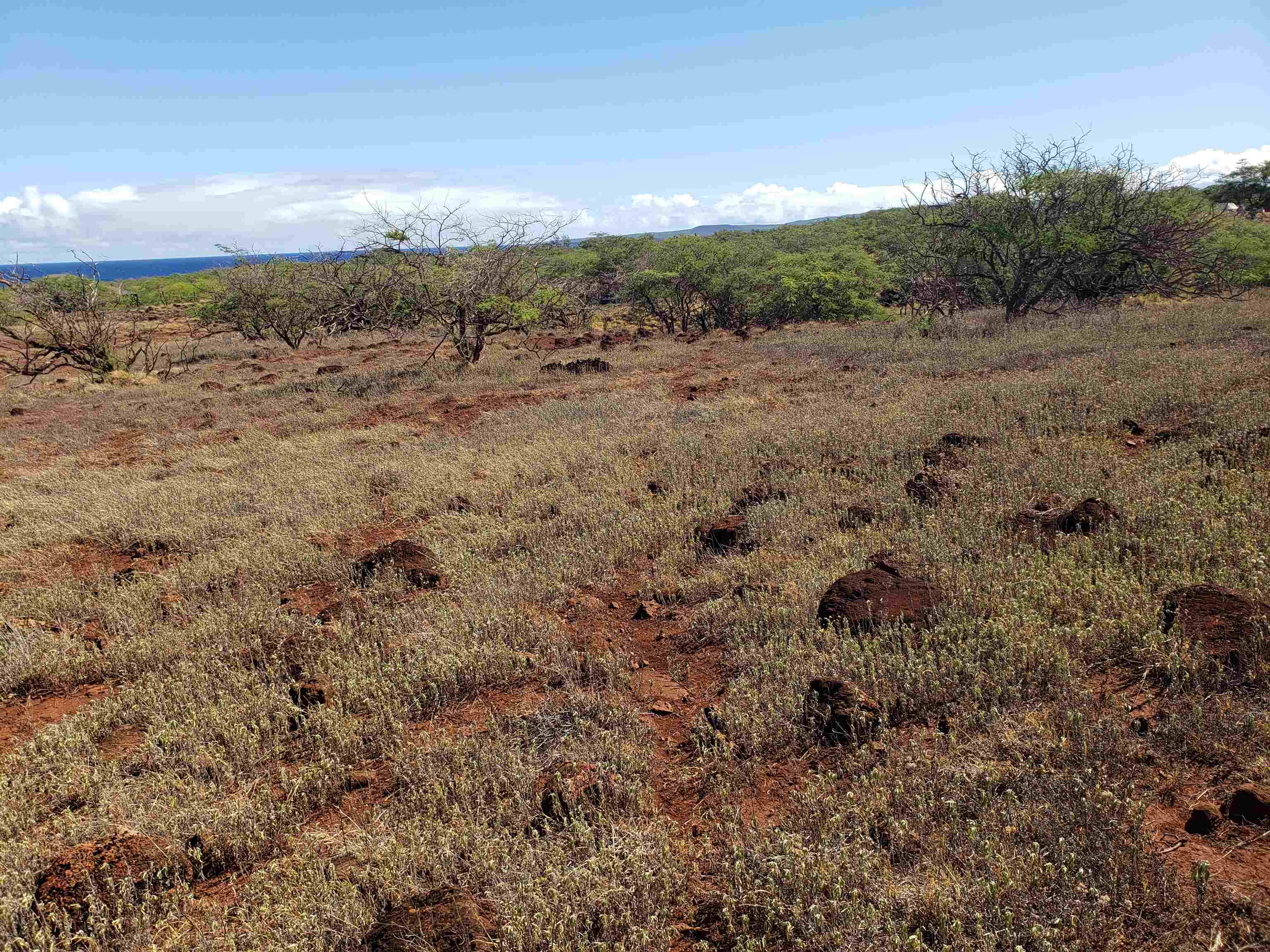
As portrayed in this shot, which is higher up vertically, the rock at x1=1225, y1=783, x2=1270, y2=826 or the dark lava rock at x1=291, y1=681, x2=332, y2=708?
the rock at x1=1225, y1=783, x2=1270, y2=826

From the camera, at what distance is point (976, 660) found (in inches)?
135

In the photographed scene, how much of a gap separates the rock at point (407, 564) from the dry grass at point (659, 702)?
15 centimetres

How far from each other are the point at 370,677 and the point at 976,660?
3.38 metres

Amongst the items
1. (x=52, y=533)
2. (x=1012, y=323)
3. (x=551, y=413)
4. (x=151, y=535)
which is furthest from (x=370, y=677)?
(x=1012, y=323)

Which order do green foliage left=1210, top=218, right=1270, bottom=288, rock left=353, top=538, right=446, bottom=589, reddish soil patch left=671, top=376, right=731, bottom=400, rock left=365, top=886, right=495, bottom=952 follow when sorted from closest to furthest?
1. rock left=365, top=886, right=495, bottom=952
2. rock left=353, top=538, right=446, bottom=589
3. reddish soil patch left=671, top=376, right=731, bottom=400
4. green foliage left=1210, top=218, right=1270, bottom=288

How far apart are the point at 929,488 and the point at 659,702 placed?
11.2 feet

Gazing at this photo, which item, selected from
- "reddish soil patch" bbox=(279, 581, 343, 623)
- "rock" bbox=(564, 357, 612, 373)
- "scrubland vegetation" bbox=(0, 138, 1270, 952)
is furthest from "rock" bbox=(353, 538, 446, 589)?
"rock" bbox=(564, 357, 612, 373)

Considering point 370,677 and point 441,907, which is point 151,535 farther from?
point 441,907

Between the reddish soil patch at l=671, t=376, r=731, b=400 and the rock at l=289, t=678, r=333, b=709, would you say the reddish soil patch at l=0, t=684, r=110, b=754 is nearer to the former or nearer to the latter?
the rock at l=289, t=678, r=333, b=709

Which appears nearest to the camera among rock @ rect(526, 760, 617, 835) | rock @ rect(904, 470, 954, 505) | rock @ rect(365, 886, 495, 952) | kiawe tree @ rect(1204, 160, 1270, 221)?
rock @ rect(365, 886, 495, 952)

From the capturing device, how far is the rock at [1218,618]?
3.10 m

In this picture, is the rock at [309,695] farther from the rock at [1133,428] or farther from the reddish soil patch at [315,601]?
the rock at [1133,428]

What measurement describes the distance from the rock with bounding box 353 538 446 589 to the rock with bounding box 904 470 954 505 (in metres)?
4.05

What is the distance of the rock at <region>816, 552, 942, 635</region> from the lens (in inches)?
154
